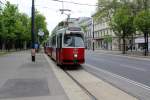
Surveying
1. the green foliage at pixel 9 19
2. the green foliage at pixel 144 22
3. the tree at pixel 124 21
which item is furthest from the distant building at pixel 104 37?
the green foliage at pixel 144 22

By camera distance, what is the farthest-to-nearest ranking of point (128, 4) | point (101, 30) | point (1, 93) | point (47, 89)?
point (101, 30) < point (128, 4) < point (47, 89) < point (1, 93)

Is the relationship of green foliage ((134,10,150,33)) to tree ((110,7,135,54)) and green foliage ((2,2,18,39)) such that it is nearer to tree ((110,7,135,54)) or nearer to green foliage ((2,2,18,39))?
tree ((110,7,135,54))

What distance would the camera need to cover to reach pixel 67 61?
960 inches

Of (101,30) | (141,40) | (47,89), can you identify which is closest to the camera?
(47,89)

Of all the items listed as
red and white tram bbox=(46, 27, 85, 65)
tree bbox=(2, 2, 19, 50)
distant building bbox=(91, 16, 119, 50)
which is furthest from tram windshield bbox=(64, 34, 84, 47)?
distant building bbox=(91, 16, 119, 50)

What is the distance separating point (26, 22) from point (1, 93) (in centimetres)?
8780

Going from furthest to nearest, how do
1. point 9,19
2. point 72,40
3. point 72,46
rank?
1. point 9,19
2. point 72,40
3. point 72,46

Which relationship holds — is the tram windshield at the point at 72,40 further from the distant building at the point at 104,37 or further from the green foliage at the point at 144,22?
the distant building at the point at 104,37

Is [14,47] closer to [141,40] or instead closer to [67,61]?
[141,40]

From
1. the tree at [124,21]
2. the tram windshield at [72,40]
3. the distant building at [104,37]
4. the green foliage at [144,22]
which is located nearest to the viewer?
the tram windshield at [72,40]

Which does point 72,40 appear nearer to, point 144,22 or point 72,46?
point 72,46

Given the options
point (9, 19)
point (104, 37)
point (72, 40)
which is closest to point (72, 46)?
point (72, 40)

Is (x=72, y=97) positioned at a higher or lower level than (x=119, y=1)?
lower

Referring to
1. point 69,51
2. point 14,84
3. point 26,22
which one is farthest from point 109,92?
point 26,22
